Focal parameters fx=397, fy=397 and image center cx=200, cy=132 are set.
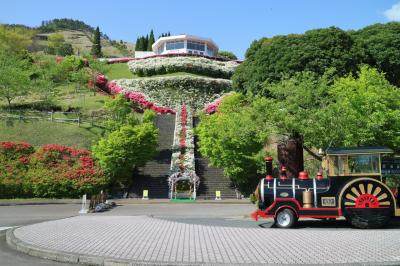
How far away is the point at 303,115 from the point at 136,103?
38.1 m

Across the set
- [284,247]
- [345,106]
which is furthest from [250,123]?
[284,247]

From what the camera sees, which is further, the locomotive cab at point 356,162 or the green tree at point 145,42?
the green tree at point 145,42

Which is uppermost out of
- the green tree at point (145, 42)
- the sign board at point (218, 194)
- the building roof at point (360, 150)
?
the green tree at point (145, 42)

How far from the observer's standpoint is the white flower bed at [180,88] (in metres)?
57.9

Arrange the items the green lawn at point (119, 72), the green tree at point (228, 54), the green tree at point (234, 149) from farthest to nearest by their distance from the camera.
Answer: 1. the green tree at point (228, 54)
2. the green lawn at point (119, 72)
3. the green tree at point (234, 149)

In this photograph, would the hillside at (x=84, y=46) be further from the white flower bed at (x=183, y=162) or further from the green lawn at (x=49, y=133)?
the white flower bed at (x=183, y=162)

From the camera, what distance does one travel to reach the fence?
3990cm

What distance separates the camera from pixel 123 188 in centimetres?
3203

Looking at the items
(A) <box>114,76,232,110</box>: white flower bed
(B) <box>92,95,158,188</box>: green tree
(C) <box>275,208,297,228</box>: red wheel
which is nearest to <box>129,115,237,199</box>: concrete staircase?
(B) <box>92,95,158,188</box>: green tree

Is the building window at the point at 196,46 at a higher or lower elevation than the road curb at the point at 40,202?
higher

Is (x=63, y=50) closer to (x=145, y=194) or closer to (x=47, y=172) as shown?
(x=47, y=172)

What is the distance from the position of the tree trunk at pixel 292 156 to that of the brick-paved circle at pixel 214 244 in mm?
7568

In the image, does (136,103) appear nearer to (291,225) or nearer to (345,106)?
(345,106)

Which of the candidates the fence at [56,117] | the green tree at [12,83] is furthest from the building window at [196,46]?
the fence at [56,117]
